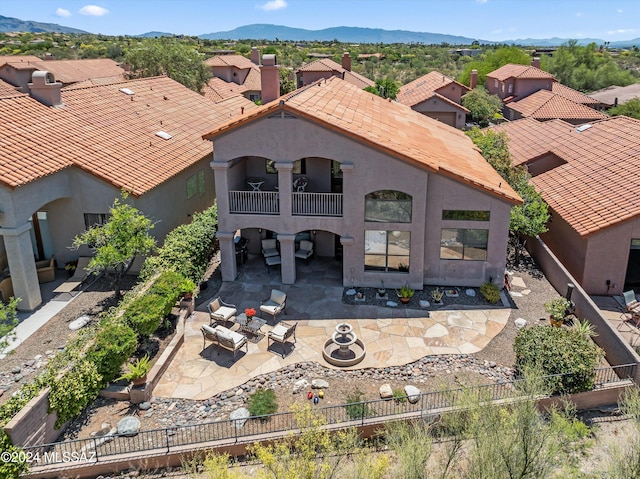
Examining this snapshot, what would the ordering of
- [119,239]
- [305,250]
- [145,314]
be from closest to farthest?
[145,314], [119,239], [305,250]

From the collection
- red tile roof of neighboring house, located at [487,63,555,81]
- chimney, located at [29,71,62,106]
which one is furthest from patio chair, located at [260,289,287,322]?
red tile roof of neighboring house, located at [487,63,555,81]

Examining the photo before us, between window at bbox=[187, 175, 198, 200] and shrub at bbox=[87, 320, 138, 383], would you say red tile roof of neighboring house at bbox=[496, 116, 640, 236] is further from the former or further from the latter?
window at bbox=[187, 175, 198, 200]

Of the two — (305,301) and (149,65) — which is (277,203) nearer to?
(305,301)

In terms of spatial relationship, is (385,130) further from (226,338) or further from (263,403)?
(263,403)

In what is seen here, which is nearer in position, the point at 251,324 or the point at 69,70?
the point at 251,324

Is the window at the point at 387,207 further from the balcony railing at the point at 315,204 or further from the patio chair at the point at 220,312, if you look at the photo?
the patio chair at the point at 220,312

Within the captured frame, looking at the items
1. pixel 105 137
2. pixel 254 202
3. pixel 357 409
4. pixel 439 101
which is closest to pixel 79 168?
pixel 105 137
